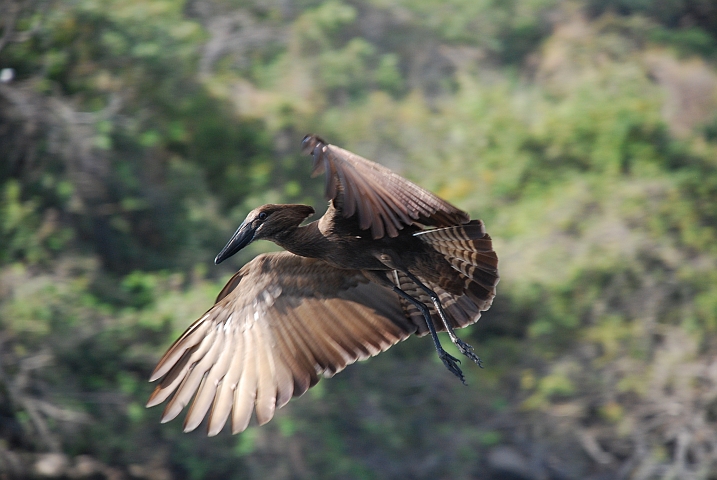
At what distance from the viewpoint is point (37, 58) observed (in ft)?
38.3

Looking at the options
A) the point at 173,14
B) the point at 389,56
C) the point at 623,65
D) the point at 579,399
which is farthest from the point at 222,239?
the point at 623,65

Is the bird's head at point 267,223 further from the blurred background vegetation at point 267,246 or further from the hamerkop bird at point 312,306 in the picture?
the blurred background vegetation at point 267,246

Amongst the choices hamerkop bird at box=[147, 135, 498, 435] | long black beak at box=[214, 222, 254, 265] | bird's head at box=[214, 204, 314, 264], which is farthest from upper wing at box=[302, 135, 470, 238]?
long black beak at box=[214, 222, 254, 265]

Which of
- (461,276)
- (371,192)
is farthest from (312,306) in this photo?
(371,192)

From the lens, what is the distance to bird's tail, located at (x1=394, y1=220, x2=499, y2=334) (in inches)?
217

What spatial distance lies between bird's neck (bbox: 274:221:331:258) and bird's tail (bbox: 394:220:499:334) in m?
0.59

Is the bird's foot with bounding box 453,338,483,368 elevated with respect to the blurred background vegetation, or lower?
elevated

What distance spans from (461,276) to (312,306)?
953 millimetres

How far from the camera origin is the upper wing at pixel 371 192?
14.5ft

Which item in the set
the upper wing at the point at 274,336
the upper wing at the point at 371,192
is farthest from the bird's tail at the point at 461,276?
the upper wing at the point at 371,192

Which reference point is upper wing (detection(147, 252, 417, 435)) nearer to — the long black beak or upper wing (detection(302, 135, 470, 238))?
the long black beak

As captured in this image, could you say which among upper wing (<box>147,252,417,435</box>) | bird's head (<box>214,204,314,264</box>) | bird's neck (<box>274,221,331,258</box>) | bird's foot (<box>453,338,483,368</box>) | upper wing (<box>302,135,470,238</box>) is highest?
upper wing (<box>302,135,470,238</box>)

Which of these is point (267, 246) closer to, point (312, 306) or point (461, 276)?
point (312, 306)

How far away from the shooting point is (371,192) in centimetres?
454
